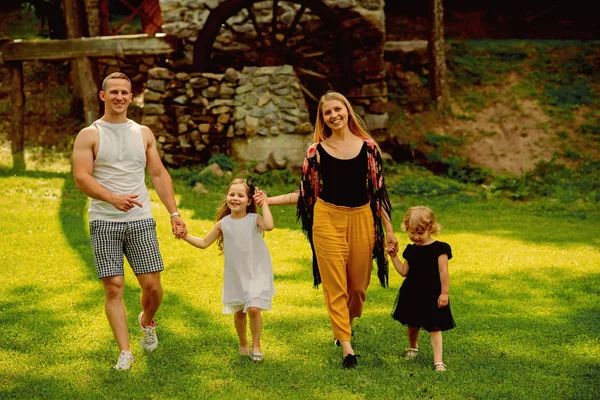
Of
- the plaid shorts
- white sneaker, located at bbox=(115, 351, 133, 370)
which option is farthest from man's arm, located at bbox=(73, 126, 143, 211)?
white sneaker, located at bbox=(115, 351, 133, 370)

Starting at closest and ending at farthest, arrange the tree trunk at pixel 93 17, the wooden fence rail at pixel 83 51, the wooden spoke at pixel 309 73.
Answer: the wooden fence rail at pixel 83 51, the wooden spoke at pixel 309 73, the tree trunk at pixel 93 17

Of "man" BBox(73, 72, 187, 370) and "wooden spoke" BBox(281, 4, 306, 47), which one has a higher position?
"wooden spoke" BBox(281, 4, 306, 47)

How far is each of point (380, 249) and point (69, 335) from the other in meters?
2.40

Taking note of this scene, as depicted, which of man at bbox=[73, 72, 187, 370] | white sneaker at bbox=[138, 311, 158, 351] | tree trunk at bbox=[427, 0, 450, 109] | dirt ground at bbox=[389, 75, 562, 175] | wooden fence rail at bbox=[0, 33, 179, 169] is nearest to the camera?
man at bbox=[73, 72, 187, 370]

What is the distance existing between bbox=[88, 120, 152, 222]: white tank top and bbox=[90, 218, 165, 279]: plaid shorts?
5cm

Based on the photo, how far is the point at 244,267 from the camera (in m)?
5.00

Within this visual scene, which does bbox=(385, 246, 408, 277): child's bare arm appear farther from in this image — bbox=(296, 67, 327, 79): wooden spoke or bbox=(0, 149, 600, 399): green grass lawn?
bbox=(296, 67, 327, 79): wooden spoke

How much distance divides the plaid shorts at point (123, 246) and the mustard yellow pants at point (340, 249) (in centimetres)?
107

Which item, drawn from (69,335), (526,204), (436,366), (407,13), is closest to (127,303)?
(69,335)

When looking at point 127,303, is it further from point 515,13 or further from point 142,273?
point 515,13

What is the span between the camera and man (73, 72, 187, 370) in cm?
474

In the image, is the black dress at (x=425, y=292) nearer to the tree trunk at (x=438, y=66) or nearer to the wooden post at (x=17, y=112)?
the wooden post at (x=17, y=112)

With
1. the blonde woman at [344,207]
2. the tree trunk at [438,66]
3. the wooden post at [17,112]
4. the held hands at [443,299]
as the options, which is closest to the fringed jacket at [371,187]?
the blonde woman at [344,207]

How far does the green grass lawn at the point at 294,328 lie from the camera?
4.64 meters
